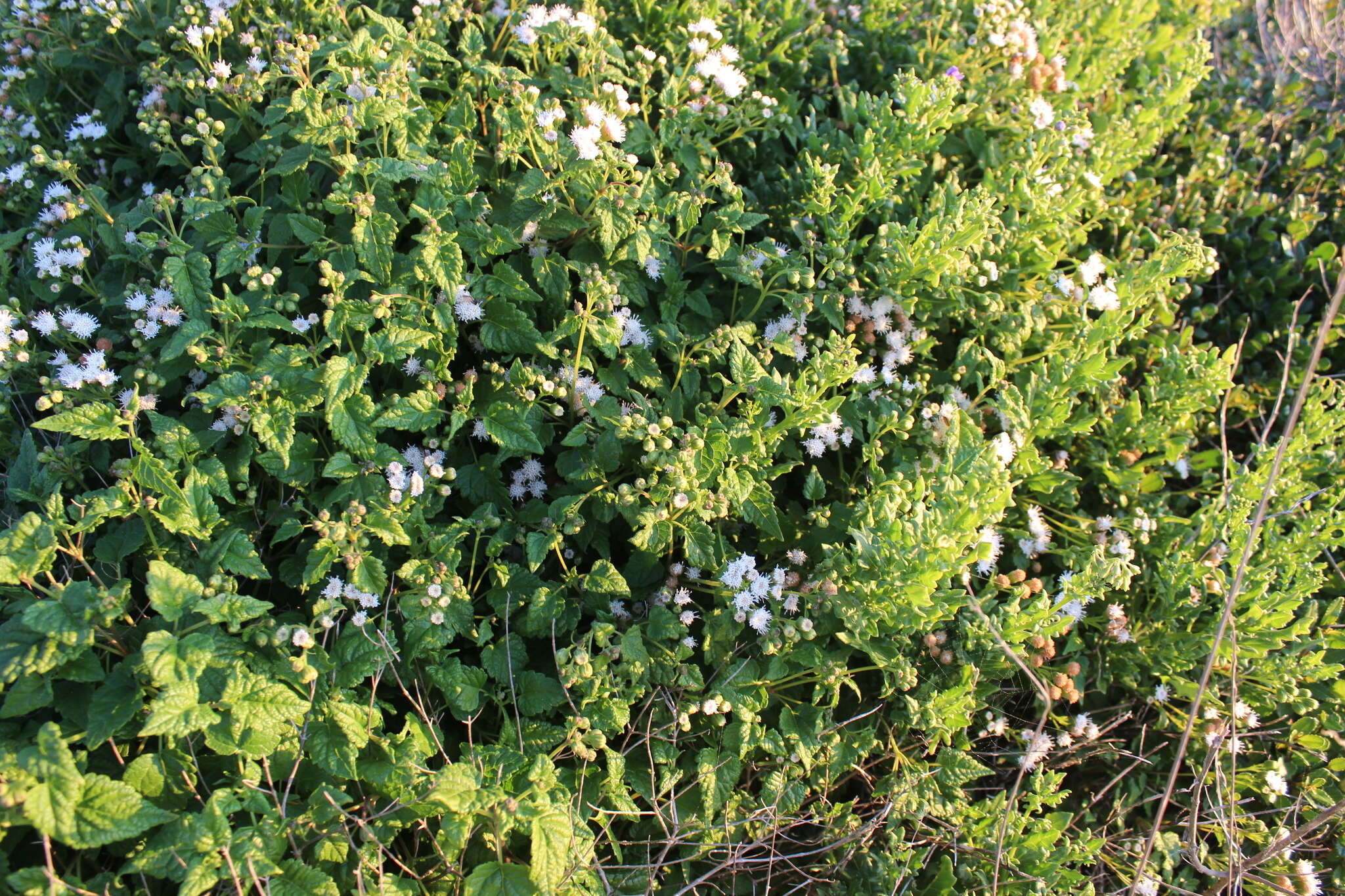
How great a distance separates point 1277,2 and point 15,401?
19.8ft

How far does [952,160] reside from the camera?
3.26m

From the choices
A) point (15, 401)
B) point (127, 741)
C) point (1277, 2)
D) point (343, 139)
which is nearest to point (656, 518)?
point (127, 741)

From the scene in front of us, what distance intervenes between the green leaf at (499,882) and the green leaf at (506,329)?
1.22m

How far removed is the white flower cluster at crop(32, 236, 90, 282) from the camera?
92.4 inches

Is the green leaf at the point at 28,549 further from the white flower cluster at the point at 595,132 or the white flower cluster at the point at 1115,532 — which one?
the white flower cluster at the point at 1115,532

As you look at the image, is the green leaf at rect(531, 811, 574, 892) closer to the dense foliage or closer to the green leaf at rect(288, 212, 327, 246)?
the dense foliage

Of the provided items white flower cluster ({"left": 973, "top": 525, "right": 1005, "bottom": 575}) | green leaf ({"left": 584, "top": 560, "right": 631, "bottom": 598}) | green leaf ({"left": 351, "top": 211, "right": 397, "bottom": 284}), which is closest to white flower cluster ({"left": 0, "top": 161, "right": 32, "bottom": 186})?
green leaf ({"left": 351, "top": 211, "right": 397, "bottom": 284})

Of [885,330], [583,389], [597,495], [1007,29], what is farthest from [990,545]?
[1007,29]

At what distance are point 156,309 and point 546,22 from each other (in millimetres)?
1338

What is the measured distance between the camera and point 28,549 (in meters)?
1.81

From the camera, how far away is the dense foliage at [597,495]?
1.93 metres

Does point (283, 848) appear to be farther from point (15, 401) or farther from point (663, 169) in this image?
point (663, 169)

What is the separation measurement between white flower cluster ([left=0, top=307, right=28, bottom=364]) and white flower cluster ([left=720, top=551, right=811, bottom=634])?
1.79m

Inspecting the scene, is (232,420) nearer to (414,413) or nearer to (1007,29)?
(414,413)
